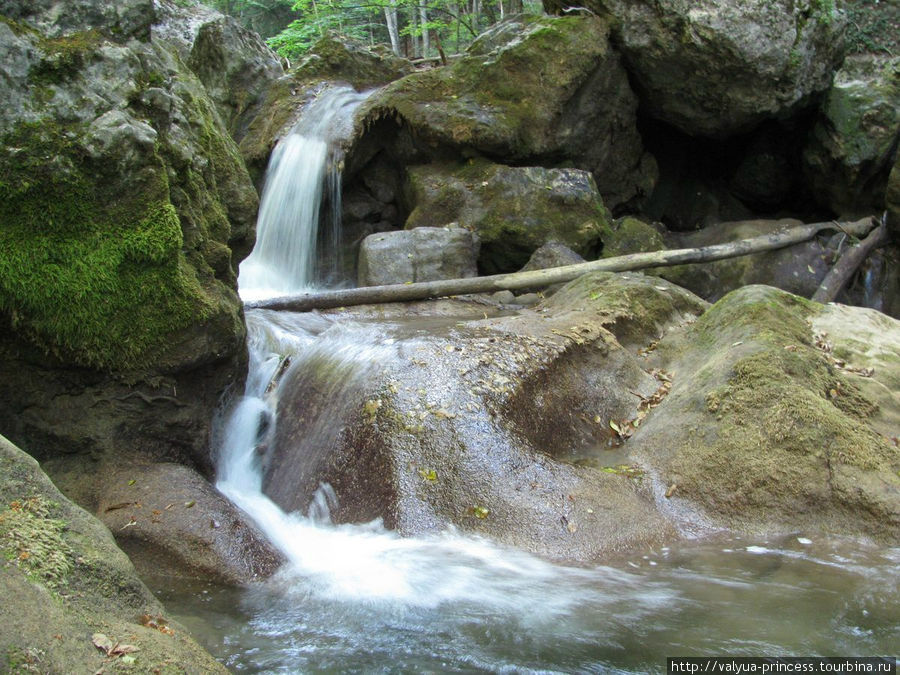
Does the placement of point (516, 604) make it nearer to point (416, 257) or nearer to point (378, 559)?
point (378, 559)

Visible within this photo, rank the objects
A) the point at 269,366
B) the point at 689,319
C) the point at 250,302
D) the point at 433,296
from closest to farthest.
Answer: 1. the point at 269,366
2. the point at 689,319
3. the point at 250,302
4. the point at 433,296

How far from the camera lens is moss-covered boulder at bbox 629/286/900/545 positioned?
394 cm

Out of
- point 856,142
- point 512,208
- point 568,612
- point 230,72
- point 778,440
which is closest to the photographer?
point 568,612

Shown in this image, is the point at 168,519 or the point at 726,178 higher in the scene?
the point at 726,178

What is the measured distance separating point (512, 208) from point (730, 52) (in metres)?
4.23

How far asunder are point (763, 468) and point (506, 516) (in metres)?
1.62

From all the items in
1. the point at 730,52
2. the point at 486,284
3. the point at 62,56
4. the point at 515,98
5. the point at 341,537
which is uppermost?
the point at 730,52

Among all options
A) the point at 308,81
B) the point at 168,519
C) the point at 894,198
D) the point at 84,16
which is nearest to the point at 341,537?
the point at 168,519

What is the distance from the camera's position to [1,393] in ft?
13.2

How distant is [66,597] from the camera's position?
2.06 meters

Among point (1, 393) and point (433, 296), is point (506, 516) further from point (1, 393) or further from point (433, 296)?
point (433, 296)

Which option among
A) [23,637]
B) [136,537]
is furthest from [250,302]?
[23,637]

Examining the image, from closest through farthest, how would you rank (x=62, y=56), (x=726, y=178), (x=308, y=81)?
1. (x=62, y=56)
2. (x=308, y=81)
3. (x=726, y=178)

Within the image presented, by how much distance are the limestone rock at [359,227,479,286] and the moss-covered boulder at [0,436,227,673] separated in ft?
21.8
